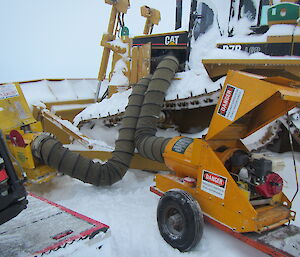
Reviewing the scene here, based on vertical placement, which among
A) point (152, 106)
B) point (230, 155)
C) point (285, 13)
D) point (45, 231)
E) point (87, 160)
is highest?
point (285, 13)

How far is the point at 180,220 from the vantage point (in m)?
2.89

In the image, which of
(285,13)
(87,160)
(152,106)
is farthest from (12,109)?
(285,13)

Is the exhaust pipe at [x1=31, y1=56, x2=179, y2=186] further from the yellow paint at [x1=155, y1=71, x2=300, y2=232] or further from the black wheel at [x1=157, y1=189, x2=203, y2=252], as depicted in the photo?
the black wheel at [x1=157, y1=189, x2=203, y2=252]

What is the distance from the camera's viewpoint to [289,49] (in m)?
3.84

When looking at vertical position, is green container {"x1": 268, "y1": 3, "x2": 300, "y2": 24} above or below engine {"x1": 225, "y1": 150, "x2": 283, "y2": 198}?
above

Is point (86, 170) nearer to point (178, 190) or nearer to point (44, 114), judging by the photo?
point (178, 190)

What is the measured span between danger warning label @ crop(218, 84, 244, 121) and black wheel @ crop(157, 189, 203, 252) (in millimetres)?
839

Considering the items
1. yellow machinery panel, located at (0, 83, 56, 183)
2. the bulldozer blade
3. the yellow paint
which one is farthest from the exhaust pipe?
the bulldozer blade

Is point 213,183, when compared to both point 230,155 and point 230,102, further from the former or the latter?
point 230,102

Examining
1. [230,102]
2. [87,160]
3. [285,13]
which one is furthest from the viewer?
[87,160]

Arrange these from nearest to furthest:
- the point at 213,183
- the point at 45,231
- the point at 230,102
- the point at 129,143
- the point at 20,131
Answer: the point at 45,231
the point at 230,102
the point at 213,183
the point at 20,131
the point at 129,143

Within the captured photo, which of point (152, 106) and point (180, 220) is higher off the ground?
point (152, 106)

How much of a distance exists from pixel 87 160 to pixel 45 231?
5.97 ft

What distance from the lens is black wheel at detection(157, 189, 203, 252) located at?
8.89ft
